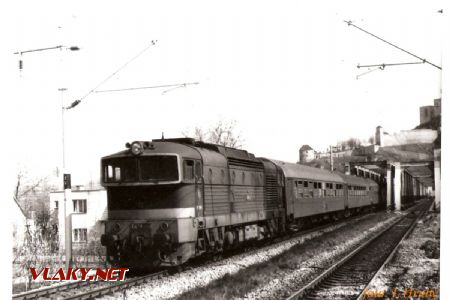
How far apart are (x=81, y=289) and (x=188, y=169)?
3.61 metres

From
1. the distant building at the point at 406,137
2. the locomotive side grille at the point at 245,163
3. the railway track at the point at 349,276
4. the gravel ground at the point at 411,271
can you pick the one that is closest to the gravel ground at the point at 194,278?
the railway track at the point at 349,276

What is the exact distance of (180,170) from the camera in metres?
11.9

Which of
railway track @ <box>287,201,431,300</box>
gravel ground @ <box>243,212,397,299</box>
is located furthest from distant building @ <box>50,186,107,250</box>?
railway track @ <box>287,201,431,300</box>

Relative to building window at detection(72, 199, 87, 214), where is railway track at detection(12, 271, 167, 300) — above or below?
below

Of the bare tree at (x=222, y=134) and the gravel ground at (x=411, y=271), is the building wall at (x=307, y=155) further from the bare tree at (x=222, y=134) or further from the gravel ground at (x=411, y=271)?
the gravel ground at (x=411, y=271)

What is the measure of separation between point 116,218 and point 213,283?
2.87 m

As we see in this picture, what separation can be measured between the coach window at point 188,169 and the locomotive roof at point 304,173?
8.89 m

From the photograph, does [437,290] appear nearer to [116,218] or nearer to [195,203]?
[195,203]

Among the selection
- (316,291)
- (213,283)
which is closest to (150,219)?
(213,283)

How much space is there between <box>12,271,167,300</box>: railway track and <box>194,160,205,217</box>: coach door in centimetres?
203

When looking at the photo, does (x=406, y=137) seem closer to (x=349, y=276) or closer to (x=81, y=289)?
(x=349, y=276)

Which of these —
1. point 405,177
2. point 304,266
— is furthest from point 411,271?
point 405,177

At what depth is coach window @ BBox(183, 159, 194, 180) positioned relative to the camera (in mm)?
12108

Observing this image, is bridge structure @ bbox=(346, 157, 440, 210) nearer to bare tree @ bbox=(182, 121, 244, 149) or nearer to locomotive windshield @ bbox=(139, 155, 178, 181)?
locomotive windshield @ bbox=(139, 155, 178, 181)
